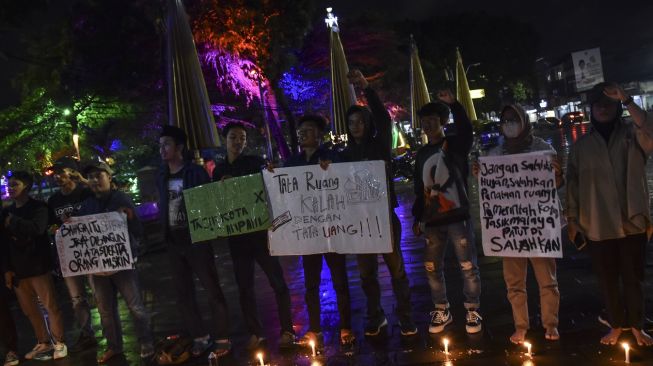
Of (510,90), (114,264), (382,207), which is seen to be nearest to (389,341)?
(382,207)

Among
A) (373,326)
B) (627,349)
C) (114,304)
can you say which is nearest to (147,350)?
(114,304)

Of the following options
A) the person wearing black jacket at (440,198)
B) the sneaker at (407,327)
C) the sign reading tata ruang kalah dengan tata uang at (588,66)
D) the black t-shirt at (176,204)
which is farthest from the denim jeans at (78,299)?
the sign reading tata ruang kalah dengan tata uang at (588,66)

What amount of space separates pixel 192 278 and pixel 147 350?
86cm

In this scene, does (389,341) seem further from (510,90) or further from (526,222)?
(510,90)

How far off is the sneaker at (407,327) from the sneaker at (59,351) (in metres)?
3.31

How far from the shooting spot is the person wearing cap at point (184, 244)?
193 inches

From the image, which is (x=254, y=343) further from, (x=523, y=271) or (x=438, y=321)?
(x=523, y=271)

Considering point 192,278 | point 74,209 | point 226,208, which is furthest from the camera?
point 74,209

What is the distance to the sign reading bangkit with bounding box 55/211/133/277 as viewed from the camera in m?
5.15

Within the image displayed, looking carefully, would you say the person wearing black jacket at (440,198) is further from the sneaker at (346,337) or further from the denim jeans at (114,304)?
the denim jeans at (114,304)

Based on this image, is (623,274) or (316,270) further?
(316,270)

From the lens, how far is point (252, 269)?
4.87 metres

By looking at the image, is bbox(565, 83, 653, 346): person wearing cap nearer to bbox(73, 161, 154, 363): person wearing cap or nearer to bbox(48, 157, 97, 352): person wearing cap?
bbox(73, 161, 154, 363): person wearing cap

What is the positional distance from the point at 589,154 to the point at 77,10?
20.4 metres
